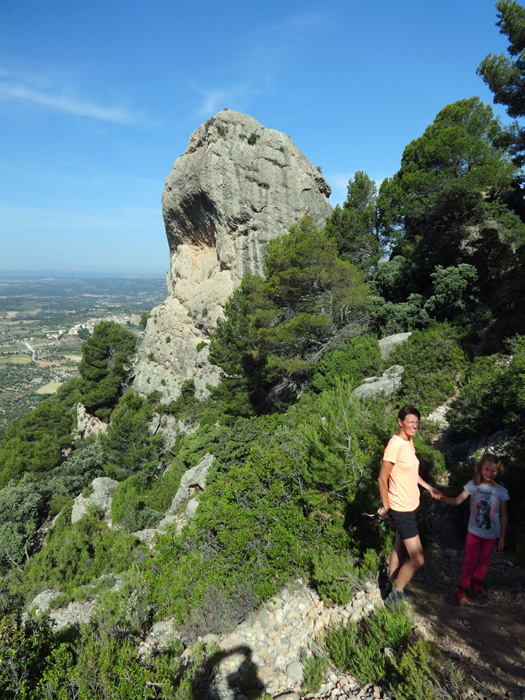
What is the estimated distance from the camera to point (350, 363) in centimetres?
1236

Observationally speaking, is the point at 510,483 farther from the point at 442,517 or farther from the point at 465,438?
the point at 465,438

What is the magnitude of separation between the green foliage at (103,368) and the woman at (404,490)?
3051cm

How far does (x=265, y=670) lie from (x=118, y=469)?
60.8 feet

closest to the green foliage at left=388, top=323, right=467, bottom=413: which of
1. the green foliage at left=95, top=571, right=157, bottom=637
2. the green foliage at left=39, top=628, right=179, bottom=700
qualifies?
the green foliage at left=95, top=571, right=157, bottom=637

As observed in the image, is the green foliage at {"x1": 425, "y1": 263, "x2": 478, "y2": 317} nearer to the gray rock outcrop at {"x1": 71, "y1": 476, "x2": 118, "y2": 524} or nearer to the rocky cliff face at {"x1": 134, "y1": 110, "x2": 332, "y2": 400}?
the rocky cliff face at {"x1": 134, "y1": 110, "x2": 332, "y2": 400}

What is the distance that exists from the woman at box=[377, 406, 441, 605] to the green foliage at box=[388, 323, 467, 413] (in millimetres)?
5724

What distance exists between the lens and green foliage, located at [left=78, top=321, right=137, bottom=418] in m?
29.4

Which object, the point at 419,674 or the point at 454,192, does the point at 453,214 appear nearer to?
the point at 454,192

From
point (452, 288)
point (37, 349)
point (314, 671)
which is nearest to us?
point (314, 671)

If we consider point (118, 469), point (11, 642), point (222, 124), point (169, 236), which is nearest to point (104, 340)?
point (169, 236)

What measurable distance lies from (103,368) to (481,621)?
32.3 m

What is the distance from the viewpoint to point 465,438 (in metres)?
6.52

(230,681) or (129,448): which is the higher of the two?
(230,681)

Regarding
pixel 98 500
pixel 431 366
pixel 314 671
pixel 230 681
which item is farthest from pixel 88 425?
pixel 314 671
